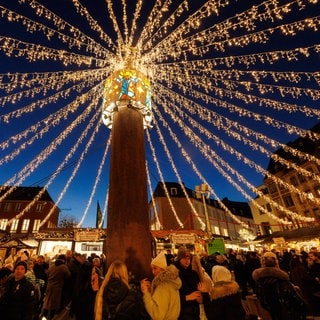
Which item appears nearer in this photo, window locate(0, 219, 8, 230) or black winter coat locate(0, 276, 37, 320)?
black winter coat locate(0, 276, 37, 320)

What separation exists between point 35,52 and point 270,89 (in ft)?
23.2

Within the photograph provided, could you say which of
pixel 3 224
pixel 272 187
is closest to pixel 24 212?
pixel 3 224

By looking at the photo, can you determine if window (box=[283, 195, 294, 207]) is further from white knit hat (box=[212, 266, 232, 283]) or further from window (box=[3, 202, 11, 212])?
window (box=[3, 202, 11, 212])

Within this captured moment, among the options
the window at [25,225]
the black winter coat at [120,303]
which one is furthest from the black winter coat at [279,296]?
the window at [25,225]

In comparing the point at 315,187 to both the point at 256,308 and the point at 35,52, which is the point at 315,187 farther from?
A: the point at 35,52

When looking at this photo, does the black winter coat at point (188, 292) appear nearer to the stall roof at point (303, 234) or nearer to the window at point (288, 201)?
the stall roof at point (303, 234)

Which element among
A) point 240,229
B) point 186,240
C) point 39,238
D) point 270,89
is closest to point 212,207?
point 240,229

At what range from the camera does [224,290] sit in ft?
9.70

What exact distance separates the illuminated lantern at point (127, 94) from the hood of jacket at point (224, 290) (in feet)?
15.4

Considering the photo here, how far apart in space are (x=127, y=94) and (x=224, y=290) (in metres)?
5.09

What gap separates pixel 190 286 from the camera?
308cm

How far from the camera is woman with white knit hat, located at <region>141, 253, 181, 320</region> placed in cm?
249

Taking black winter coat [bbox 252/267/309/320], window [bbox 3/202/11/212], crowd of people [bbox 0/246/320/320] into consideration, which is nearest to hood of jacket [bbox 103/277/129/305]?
crowd of people [bbox 0/246/320/320]

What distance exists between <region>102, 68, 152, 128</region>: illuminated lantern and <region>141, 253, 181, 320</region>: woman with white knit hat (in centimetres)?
457
